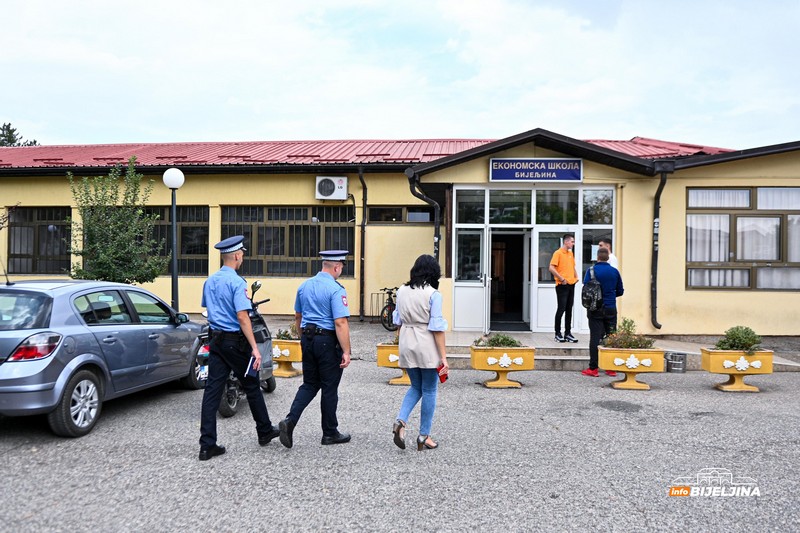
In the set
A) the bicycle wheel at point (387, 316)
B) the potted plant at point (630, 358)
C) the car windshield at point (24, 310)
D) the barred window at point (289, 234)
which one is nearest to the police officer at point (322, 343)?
the car windshield at point (24, 310)

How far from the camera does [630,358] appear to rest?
25.2ft

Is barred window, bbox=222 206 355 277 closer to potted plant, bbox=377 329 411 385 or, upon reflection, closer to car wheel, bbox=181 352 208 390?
potted plant, bbox=377 329 411 385

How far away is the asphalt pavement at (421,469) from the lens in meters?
3.58

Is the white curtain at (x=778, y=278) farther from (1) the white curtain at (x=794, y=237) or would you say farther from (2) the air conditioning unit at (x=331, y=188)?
(2) the air conditioning unit at (x=331, y=188)

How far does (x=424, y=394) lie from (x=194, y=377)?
12.1 feet

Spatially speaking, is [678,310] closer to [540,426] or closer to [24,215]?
[540,426]

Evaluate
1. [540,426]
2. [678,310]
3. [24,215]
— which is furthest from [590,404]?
[24,215]

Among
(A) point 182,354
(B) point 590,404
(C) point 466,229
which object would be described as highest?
(C) point 466,229

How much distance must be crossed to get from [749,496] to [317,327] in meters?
3.55

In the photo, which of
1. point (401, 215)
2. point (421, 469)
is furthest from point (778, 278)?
point (421, 469)

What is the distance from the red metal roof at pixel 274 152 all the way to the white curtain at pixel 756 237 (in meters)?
3.05

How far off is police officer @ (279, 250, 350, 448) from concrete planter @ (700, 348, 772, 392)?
17.8 ft

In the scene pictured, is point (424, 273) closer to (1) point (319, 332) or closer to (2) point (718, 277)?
(1) point (319, 332)

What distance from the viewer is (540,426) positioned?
5.73 m
